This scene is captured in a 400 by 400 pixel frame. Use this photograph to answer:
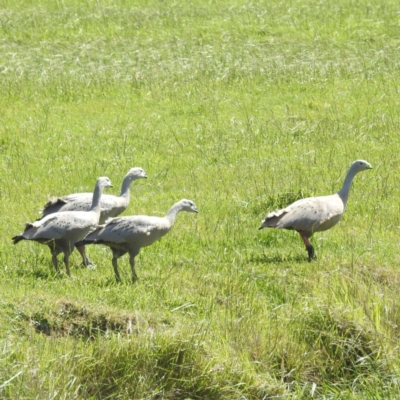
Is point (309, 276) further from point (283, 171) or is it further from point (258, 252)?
point (283, 171)

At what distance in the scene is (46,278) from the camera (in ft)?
35.6

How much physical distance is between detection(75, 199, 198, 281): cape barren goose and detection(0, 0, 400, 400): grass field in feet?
1.08

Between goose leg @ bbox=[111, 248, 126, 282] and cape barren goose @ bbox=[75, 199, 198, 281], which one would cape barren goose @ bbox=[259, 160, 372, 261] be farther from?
goose leg @ bbox=[111, 248, 126, 282]

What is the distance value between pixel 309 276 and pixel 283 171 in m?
4.67

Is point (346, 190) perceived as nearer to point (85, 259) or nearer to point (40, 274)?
point (85, 259)

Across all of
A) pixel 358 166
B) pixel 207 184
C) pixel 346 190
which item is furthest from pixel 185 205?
pixel 207 184

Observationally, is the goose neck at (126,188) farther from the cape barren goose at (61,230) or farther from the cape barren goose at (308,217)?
the cape barren goose at (308,217)

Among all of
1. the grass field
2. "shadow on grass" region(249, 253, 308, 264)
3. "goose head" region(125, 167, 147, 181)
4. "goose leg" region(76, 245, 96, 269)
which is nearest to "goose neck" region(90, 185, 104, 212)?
"goose leg" region(76, 245, 96, 269)

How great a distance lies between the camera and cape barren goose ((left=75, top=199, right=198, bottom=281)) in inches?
420

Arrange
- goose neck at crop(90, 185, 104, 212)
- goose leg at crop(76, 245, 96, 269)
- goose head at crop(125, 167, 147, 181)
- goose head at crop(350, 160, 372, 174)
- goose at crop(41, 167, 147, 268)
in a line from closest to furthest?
goose leg at crop(76, 245, 96, 269) < goose neck at crop(90, 185, 104, 212) < goose at crop(41, 167, 147, 268) < goose head at crop(350, 160, 372, 174) < goose head at crop(125, 167, 147, 181)

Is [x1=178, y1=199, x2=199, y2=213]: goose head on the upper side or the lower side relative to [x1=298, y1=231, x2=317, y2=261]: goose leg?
upper

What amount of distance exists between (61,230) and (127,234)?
74 cm

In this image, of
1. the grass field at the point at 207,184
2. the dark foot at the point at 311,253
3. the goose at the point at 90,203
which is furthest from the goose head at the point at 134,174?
the dark foot at the point at 311,253

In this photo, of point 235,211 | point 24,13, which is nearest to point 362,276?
point 235,211
